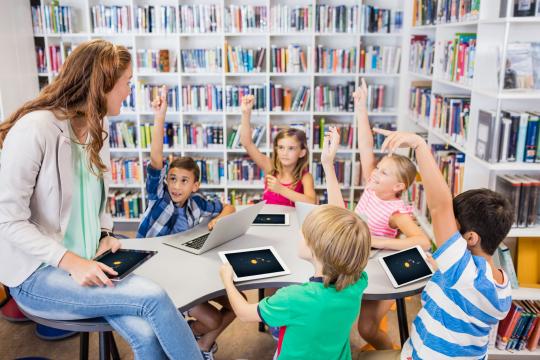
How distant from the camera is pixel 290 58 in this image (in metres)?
4.36

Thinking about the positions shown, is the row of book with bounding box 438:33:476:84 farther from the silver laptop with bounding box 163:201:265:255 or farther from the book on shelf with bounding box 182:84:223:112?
the book on shelf with bounding box 182:84:223:112

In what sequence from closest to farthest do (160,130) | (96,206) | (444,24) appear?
(96,206)
(160,130)
(444,24)

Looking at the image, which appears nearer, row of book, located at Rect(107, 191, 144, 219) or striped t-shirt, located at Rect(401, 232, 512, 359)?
striped t-shirt, located at Rect(401, 232, 512, 359)

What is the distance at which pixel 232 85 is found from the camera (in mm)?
4523

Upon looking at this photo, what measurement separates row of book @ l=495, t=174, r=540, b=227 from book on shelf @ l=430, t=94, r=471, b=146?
20.1 inches

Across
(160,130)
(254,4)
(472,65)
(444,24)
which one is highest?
(254,4)

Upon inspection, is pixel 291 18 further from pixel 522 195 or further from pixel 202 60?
pixel 522 195

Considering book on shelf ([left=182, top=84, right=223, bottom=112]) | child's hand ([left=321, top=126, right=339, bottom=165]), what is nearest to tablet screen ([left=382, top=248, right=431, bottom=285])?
child's hand ([left=321, top=126, right=339, bottom=165])

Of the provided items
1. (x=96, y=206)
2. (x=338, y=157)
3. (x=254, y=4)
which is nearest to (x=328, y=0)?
(x=254, y=4)

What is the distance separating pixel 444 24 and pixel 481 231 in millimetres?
2056

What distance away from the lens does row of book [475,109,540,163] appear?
7.66ft

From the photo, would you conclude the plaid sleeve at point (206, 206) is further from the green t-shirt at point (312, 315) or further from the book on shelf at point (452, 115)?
the book on shelf at point (452, 115)

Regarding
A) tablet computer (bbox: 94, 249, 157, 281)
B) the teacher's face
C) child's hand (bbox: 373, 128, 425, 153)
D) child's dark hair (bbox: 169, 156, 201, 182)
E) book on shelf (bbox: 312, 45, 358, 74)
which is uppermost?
book on shelf (bbox: 312, 45, 358, 74)

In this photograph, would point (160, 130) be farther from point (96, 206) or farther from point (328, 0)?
point (328, 0)
